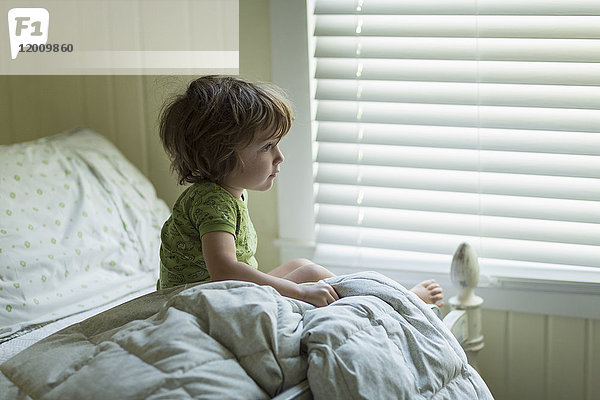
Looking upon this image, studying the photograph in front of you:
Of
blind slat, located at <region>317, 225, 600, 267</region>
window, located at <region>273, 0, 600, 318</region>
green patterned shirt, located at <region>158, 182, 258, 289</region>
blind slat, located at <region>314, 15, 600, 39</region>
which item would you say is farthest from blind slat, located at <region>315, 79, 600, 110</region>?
green patterned shirt, located at <region>158, 182, 258, 289</region>

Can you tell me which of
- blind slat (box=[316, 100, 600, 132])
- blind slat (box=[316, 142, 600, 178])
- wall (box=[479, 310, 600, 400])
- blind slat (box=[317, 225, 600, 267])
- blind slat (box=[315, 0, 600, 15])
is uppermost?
blind slat (box=[315, 0, 600, 15])

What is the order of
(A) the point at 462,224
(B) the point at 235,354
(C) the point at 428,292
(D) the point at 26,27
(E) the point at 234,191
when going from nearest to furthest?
1. (B) the point at 235,354
2. (E) the point at 234,191
3. (C) the point at 428,292
4. (A) the point at 462,224
5. (D) the point at 26,27

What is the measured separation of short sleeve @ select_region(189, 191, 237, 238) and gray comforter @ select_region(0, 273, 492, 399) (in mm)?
215

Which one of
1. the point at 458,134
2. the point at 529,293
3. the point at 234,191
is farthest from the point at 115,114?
the point at 529,293

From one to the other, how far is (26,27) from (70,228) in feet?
2.63

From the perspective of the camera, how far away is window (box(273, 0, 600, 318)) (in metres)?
1.81

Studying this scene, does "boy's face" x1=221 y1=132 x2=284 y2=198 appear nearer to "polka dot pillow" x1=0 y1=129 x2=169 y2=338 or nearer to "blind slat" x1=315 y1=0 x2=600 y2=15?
"polka dot pillow" x1=0 y1=129 x2=169 y2=338

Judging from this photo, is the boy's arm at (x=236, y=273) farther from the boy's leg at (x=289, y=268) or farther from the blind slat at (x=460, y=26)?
the blind slat at (x=460, y=26)

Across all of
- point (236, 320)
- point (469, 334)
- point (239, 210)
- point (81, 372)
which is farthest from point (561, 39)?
point (81, 372)

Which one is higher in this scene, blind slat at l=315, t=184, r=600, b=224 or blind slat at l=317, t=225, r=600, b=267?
blind slat at l=315, t=184, r=600, b=224

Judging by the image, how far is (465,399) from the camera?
126cm

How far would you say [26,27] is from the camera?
2.31 meters

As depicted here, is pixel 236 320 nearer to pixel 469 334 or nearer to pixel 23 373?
pixel 23 373

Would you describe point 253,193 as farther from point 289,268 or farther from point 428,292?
point 428,292
